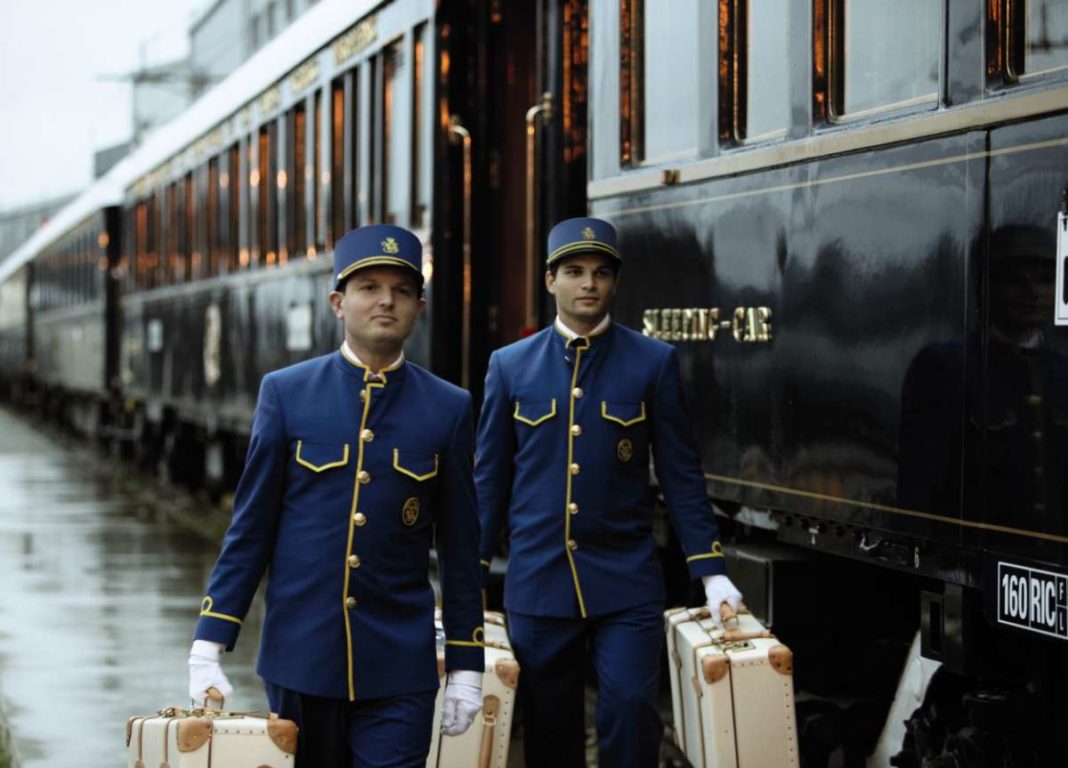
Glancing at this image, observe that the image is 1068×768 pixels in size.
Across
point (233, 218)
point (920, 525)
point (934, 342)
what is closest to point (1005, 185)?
point (934, 342)

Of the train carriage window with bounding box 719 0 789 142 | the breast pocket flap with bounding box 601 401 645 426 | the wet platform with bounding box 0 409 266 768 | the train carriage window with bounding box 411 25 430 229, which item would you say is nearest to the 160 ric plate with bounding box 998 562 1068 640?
the breast pocket flap with bounding box 601 401 645 426

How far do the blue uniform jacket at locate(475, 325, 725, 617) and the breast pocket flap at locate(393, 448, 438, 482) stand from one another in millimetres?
1069

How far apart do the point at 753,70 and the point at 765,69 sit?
0.08m

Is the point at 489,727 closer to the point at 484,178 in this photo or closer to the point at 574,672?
the point at 574,672

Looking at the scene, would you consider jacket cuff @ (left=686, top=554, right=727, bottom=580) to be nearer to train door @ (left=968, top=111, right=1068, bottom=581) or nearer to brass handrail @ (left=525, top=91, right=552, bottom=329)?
train door @ (left=968, top=111, right=1068, bottom=581)

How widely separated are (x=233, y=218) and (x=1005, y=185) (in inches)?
430

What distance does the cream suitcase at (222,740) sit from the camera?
3.99 metres

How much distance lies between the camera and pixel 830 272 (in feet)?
18.3

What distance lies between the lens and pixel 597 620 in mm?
5297

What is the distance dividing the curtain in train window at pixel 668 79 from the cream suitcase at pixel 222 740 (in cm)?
306

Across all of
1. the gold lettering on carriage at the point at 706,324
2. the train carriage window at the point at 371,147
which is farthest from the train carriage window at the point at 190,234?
the gold lettering on carriage at the point at 706,324

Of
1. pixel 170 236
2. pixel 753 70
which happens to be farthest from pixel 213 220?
pixel 753 70

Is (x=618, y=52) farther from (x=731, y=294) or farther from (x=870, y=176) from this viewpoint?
(x=870, y=176)

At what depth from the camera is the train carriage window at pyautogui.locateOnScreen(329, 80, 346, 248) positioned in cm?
1130
